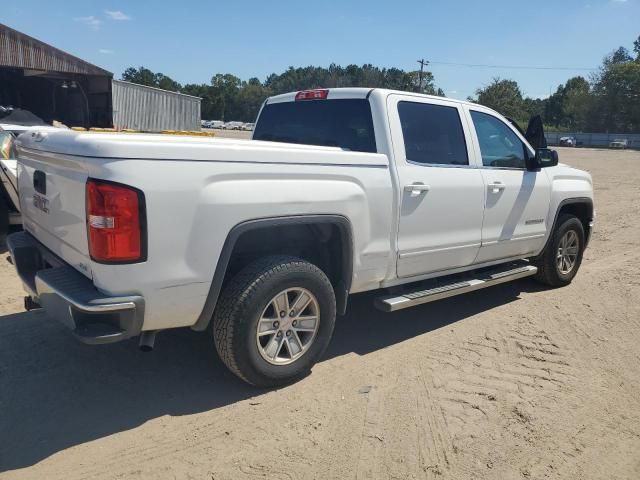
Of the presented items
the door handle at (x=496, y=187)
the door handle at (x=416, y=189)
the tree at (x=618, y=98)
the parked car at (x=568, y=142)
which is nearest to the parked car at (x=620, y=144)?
the parked car at (x=568, y=142)

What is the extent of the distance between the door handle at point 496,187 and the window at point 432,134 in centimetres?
34

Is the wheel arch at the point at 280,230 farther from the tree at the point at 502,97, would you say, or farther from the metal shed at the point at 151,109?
the tree at the point at 502,97

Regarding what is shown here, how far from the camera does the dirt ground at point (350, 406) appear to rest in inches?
108

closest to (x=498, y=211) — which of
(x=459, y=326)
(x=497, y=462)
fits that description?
(x=459, y=326)

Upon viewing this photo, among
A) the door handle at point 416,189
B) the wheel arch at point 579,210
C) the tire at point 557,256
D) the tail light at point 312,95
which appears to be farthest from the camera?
the tire at point 557,256

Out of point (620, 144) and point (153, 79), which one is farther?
point (153, 79)

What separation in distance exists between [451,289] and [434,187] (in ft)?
3.09

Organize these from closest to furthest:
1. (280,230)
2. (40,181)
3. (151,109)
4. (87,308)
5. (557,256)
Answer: (87,308) < (40,181) < (280,230) < (557,256) < (151,109)

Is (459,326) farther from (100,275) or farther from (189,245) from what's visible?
(100,275)

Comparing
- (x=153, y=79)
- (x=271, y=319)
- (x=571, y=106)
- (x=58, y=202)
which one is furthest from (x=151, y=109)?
(x=153, y=79)

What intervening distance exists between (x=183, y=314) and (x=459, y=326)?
277 centimetres

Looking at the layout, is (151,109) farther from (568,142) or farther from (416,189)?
(568,142)

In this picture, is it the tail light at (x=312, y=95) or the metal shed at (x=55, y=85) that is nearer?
the tail light at (x=312, y=95)

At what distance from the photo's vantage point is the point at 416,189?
392 cm
